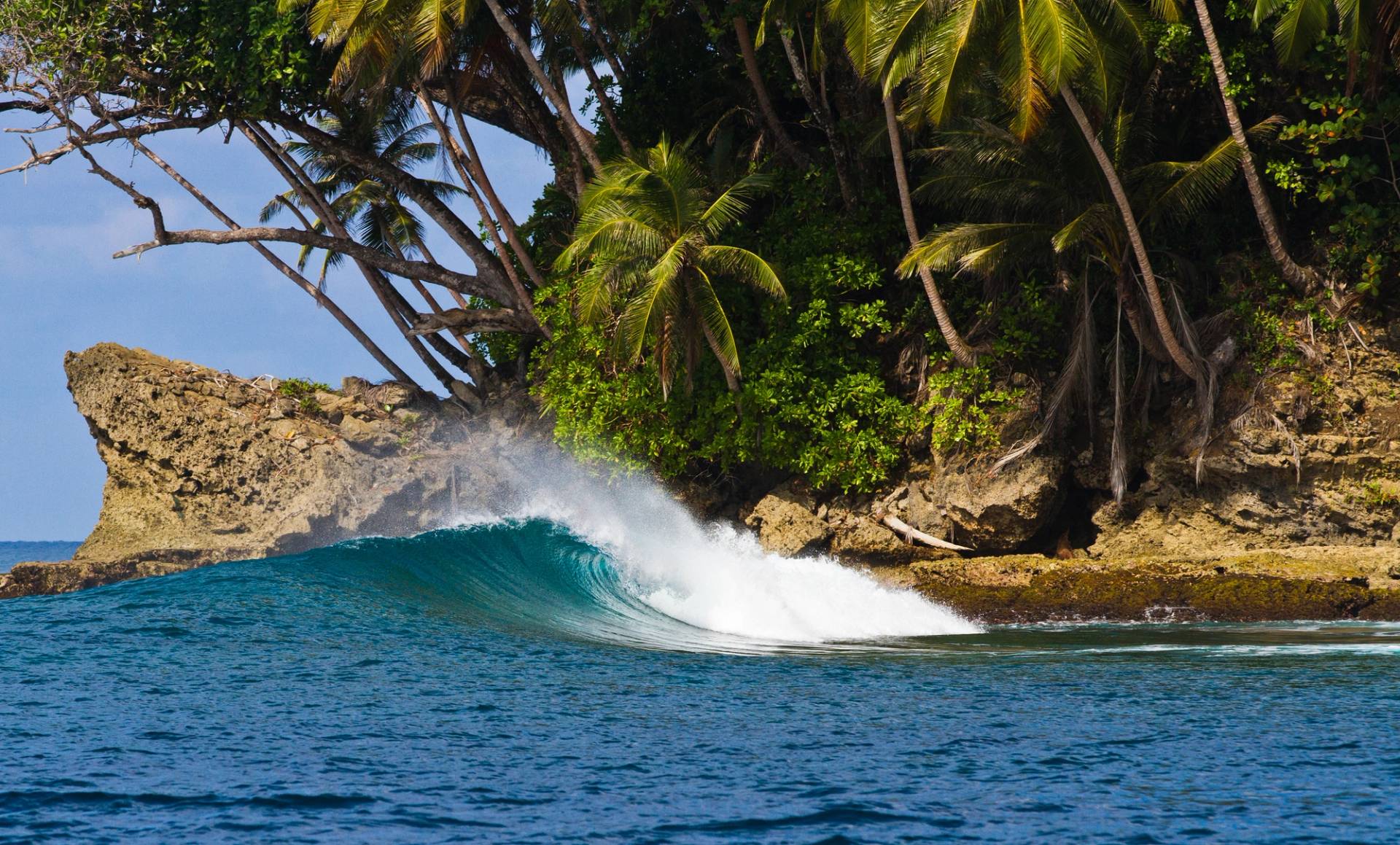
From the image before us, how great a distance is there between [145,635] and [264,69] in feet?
43.2

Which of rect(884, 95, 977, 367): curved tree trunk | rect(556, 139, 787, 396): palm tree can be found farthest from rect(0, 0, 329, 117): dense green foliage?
rect(884, 95, 977, 367): curved tree trunk

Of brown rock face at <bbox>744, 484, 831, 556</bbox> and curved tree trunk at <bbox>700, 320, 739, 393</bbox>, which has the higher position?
curved tree trunk at <bbox>700, 320, 739, 393</bbox>

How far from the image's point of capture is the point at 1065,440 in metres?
20.1

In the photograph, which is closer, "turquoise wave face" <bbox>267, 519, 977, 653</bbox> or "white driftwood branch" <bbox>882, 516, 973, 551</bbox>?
"turquoise wave face" <bbox>267, 519, 977, 653</bbox>

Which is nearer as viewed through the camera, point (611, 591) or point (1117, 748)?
point (1117, 748)

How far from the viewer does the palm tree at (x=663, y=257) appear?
785 inches

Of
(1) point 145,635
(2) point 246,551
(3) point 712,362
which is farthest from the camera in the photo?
(2) point 246,551

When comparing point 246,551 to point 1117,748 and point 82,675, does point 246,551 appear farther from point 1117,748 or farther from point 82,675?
point 1117,748

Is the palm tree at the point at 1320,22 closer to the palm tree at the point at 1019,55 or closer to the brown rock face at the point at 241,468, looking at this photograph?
the palm tree at the point at 1019,55

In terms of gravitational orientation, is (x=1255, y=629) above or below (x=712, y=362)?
below

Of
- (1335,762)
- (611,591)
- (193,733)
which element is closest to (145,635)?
(193,733)

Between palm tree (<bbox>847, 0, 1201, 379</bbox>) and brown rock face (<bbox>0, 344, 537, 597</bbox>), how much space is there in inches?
442

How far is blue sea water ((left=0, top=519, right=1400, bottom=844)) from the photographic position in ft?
23.0

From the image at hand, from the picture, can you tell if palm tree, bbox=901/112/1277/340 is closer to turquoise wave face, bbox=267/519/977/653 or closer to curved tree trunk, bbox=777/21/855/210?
curved tree trunk, bbox=777/21/855/210
